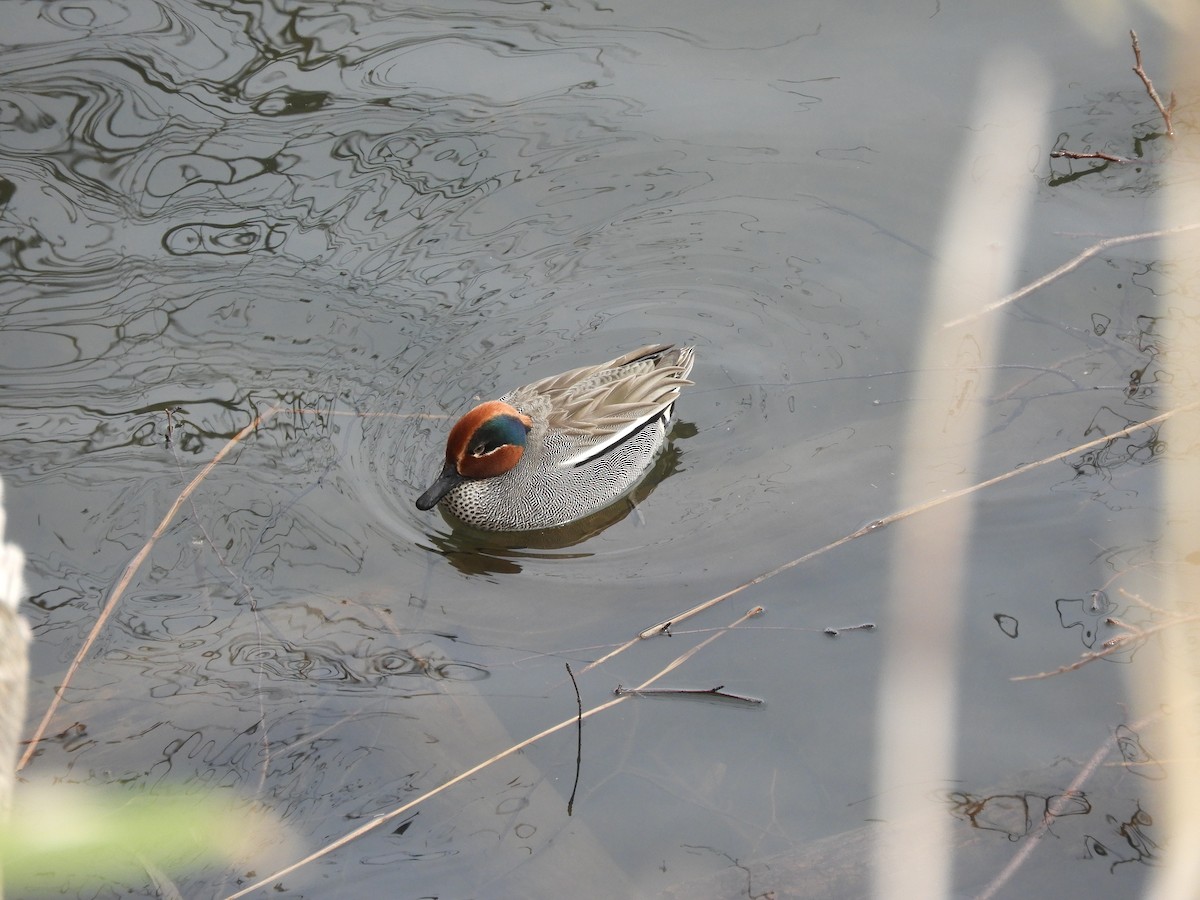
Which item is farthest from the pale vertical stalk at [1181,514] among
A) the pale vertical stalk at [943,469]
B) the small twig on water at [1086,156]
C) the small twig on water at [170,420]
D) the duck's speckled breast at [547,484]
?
the small twig on water at [170,420]

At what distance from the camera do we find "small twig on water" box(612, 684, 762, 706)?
5180mm

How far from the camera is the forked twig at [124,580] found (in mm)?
4957

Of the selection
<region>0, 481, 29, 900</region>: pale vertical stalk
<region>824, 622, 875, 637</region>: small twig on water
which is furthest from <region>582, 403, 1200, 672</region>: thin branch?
<region>0, 481, 29, 900</region>: pale vertical stalk

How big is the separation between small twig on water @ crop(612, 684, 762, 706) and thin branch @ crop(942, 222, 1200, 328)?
3073 millimetres

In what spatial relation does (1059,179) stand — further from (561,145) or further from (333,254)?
(333,254)

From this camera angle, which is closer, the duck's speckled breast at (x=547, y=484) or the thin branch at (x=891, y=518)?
the thin branch at (x=891, y=518)

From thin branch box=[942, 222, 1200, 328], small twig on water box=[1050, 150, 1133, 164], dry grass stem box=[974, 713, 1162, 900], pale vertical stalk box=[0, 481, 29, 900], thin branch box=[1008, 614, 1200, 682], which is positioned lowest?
dry grass stem box=[974, 713, 1162, 900]

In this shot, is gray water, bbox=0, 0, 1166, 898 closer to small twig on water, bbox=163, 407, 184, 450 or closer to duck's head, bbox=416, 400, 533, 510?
small twig on water, bbox=163, 407, 184, 450

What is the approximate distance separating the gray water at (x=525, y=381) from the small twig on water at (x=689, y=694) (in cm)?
7

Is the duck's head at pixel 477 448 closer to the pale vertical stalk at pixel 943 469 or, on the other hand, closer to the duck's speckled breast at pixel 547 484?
the duck's speckled breast at pixel 547 484

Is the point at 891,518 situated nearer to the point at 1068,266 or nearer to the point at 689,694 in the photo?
the point at 689,694

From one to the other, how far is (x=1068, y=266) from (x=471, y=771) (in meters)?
4.71

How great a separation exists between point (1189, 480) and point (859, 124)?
3.59 m

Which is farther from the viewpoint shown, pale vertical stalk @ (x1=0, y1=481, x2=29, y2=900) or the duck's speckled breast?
the duck's speckled breast
